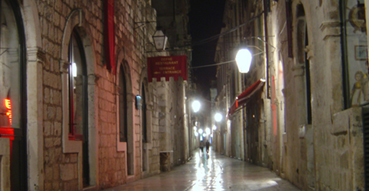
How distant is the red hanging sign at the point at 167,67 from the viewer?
14914 millimetres

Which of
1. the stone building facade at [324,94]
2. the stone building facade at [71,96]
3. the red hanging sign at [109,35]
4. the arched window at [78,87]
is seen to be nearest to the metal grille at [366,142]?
the stone building facade at [324,94]

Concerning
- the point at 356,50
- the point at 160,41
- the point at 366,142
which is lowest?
the point at 366,142

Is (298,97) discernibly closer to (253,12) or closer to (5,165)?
(5,165)

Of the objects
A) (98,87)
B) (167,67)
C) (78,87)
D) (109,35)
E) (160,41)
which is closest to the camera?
(78,87)

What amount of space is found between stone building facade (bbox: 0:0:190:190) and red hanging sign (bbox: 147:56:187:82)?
0.39m

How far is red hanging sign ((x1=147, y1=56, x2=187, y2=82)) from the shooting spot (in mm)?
14914

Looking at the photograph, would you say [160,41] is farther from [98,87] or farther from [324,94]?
[324,94]

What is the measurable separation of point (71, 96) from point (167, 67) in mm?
6560

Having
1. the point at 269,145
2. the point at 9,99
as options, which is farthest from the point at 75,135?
the point at 269,145

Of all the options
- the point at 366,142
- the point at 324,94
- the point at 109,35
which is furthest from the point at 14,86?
the point at 366,142

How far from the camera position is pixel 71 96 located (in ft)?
29.2

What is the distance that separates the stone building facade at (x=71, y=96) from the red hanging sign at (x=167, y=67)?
388 millimetres

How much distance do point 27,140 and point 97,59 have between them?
13.0 ft

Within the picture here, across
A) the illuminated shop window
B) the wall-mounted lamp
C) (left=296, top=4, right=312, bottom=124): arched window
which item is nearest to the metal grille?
(left=296, top=4, right=312, bottom=124): arched window
